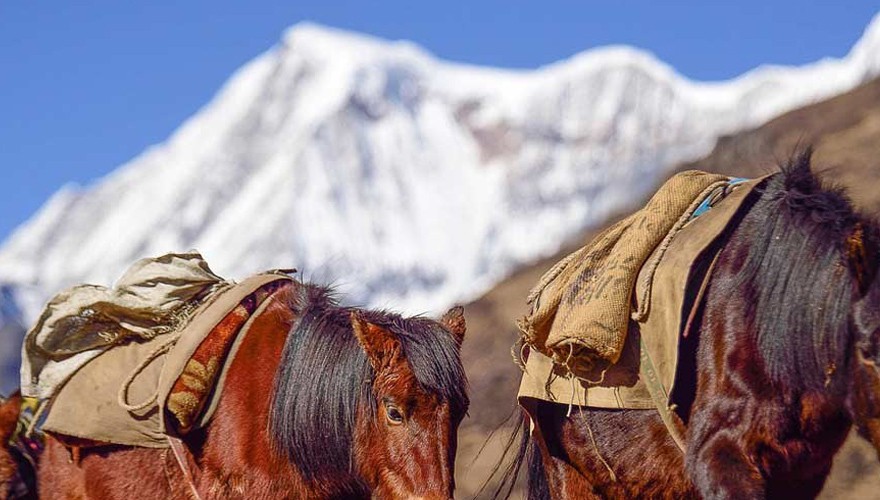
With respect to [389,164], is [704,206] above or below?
above

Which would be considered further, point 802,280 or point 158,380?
point 158,380

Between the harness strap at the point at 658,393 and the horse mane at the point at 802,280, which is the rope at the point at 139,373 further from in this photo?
the horse mane at the point at 802,280

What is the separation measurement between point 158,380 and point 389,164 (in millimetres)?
84237

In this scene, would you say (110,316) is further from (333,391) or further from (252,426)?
(333,391)

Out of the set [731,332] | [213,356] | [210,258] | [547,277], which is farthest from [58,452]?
[210,258]

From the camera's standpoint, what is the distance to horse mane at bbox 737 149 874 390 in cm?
465

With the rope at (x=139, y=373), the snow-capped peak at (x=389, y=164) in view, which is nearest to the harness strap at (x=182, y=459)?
the rope at (x=139, y=373)

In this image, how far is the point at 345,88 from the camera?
304 feet

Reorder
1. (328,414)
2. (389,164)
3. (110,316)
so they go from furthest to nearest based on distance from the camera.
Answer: (389,164)
(110,316)
(328,414)

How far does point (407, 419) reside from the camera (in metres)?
5.00

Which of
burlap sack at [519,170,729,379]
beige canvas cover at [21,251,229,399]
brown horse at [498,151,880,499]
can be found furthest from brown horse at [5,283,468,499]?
brown horse at [498,151,880,499]

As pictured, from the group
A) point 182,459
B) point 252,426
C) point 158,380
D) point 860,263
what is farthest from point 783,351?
point 158,380

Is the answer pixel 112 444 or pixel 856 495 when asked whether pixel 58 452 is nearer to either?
pixel 112 444

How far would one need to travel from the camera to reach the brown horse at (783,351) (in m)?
4.63
